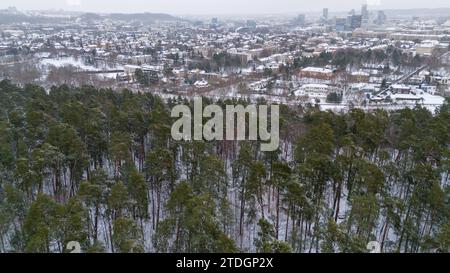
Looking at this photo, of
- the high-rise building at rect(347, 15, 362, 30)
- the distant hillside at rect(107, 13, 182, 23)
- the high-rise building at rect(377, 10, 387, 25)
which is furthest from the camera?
the distant hillside at rect(107, 13, 182, 23)

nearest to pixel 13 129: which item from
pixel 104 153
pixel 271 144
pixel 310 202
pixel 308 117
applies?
pixel 104 153

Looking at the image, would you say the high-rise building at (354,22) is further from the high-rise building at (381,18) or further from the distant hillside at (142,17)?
the distant hillside at (142,17)

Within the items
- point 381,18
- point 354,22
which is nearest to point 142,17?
point 354,22

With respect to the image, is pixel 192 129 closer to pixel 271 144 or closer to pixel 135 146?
pixel 135 146

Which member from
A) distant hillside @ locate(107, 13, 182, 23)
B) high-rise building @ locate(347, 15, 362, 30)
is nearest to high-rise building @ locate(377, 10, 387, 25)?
high-rise building @ locate(347, 15, 362, 30)

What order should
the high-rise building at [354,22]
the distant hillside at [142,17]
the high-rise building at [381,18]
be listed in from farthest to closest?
the distant hillside at [142,17]
the high-rise building at [381,18]
the high-rise building at [354,22]

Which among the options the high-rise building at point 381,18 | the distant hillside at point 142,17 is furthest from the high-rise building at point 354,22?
the distant hillside at point 142,17

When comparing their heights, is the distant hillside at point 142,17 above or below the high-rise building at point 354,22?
above

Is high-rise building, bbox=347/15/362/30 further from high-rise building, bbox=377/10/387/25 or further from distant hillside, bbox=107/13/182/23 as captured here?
distant hillside, bbox=107/13/182/23

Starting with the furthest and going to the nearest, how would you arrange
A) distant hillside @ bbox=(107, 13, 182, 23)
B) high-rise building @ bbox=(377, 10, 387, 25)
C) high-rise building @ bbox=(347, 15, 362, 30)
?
distant hillside @ bbox=(107, 13, 182, 23), high-rise building @ bbox=(377, 10, 387, 25), high-rise building @ bbox=(347, 15, 362, 30)

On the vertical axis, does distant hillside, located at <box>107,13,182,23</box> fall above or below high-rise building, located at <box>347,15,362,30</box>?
above

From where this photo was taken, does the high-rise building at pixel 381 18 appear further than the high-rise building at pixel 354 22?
Yes
